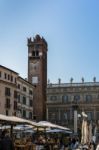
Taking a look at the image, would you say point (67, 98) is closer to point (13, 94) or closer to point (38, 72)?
point (38, 72)

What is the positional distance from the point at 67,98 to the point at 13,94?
37.7 metres

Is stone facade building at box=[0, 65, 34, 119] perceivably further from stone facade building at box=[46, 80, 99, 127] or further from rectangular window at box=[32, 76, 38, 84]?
stone facade building at box=[46, 80, 99, 127]

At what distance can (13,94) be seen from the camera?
81.9 metres

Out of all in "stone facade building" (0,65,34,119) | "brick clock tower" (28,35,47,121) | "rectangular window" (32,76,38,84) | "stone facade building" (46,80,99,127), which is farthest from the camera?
"stone facade building" (46,80,99,127)

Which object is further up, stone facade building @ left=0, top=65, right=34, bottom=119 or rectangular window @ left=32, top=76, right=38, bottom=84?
rectangular window @ left=32, top=76, right=38, bottom=84

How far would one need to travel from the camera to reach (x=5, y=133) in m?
19.5

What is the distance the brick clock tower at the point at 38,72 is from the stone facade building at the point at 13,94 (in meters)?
9.30

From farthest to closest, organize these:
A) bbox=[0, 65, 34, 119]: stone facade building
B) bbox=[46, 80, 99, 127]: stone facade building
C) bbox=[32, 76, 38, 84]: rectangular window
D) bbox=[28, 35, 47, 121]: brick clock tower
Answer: bbox=[46, 80, 99, 127]: stone facade building < bbox=[32, 76, 38, 84]: rectangular window < bbox=[28, 35, 47, 121]: brick clock tower < bbox=[0, 65, 34, 119]: stone facade building

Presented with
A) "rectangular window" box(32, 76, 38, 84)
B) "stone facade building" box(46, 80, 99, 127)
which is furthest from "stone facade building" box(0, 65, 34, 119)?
"stone facade building" box(46, 80, 99, 127)

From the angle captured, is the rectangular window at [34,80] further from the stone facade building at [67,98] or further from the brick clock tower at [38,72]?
the stone facade building at [67,98]

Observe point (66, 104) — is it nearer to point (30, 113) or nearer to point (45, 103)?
point (45, 103)

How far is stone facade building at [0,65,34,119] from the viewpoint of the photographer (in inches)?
3041

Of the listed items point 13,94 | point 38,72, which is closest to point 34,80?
point 38,72

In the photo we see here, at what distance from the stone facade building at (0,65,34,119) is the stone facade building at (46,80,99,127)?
73.6 feet
